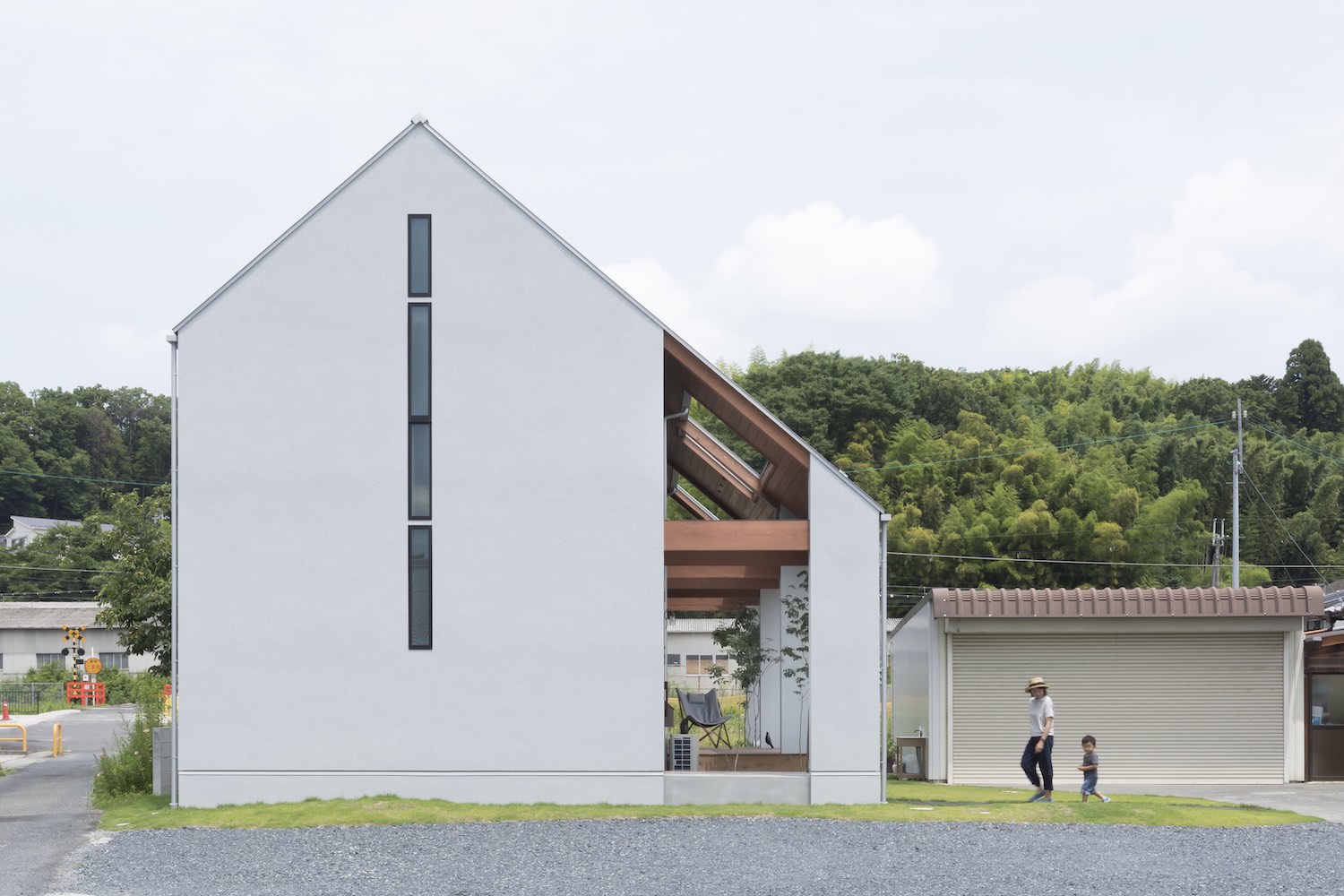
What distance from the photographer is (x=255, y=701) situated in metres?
15.2

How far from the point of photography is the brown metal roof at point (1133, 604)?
18938 mm

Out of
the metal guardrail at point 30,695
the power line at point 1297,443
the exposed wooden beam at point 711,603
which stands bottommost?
the metal guardrail at point 30,695

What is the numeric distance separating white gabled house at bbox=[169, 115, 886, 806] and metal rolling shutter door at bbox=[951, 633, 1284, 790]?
4707 mm

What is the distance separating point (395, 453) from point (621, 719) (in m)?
3.86

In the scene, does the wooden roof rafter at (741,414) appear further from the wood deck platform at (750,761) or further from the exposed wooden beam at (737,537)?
the wood deck platform at (750,761)

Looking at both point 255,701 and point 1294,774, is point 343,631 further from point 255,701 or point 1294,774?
point 1294,774

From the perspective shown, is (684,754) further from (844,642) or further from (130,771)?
(130,771)

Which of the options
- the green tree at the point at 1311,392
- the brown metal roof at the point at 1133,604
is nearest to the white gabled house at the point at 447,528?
the brown metal roof at the point at 1133,604

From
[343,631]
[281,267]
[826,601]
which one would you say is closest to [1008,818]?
[826,601]

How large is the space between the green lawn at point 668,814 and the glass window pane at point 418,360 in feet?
14.1

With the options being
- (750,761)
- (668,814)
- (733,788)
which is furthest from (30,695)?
(668,814)

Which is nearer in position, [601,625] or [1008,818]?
[1008,818]

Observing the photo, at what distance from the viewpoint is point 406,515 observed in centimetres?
1545

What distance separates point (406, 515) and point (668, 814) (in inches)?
170
